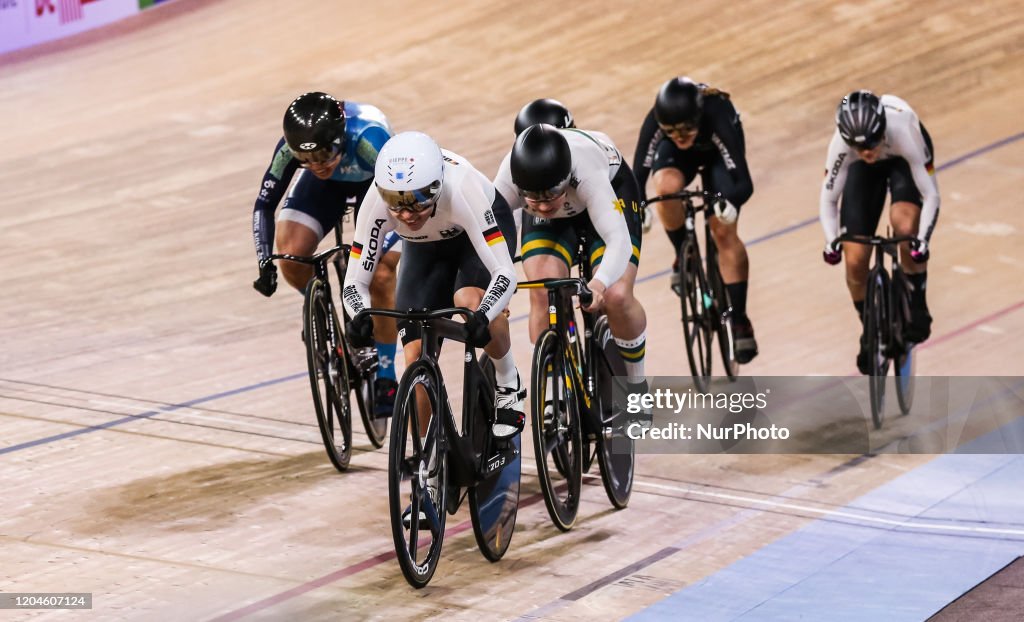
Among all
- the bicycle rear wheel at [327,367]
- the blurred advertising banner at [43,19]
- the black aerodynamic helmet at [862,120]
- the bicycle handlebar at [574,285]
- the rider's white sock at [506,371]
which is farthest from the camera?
the blurred advertising banner at [43,19]

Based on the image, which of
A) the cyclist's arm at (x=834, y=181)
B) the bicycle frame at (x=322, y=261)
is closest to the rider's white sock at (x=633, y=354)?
the bicycle frame at (x=322, y=261)

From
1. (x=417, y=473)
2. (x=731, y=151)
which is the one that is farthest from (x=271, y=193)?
(x=731, y=151)

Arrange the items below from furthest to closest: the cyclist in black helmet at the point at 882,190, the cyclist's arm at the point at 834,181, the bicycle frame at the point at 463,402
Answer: the cyclist's arm at the point at 834,181 → the cyclist in black helmet at the point at 882,190 → the bicycle frame at the point at 463,402

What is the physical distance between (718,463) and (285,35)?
7688 mm

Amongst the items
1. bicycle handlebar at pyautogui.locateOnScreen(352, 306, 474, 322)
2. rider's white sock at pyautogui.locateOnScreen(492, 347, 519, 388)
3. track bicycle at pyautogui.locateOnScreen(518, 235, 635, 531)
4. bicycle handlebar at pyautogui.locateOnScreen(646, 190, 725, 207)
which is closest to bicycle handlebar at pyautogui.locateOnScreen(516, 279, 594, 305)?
track bicycle at pyautogui.locateOnScreen(518, 235, 635, 531)

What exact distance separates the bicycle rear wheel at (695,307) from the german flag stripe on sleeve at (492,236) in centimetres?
189

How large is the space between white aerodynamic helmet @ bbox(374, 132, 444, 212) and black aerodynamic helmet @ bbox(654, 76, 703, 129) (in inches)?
72.8

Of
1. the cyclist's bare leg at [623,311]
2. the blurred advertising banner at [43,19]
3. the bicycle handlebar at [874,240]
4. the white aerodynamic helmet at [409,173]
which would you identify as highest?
the blurred advertising banner at [43,19]

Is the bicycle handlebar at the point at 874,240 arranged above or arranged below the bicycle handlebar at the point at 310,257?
below

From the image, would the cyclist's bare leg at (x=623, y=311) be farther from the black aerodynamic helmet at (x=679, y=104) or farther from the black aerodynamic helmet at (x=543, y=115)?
→ the black aerodynamic helmet at (x=679, y=104)

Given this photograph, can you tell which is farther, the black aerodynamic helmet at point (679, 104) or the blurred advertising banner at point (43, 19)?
the blurred advertising banner at point (43, 19)

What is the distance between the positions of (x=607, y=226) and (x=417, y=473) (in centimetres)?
104

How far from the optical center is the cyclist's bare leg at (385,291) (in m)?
4.66

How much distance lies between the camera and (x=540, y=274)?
437 centimetres
